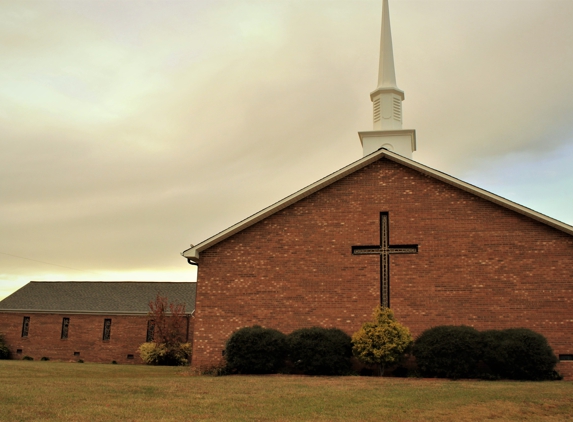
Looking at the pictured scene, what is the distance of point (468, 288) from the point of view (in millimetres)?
19406

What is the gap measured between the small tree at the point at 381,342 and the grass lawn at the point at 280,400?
2471 mm

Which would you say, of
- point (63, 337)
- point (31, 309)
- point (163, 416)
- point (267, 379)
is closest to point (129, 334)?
point (63, 337)

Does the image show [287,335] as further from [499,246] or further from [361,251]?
[499,246]

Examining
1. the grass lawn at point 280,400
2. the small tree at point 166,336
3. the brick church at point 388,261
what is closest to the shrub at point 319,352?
the brick church at point 388,261

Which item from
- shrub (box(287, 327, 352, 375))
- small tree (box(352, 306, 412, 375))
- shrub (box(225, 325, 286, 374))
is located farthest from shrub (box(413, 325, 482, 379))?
shrub (box(225, 325, 286, 374))

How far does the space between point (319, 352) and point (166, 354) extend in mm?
20331

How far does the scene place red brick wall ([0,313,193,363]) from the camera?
4002 centimetres

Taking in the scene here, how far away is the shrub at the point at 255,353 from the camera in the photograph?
18094 millimetres

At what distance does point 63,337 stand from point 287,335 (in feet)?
92.1

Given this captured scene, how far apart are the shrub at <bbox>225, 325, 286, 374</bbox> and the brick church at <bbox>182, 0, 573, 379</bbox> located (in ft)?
6.31

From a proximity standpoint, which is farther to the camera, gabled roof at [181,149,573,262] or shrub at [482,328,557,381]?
gabled roof at [181,149,573,262]

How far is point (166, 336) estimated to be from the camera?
36750 millimetres

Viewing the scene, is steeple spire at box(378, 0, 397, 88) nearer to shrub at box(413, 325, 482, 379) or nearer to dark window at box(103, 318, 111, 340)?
shrub at box(413, 325, 482, 379)

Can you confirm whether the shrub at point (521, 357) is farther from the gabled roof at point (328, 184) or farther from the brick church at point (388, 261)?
the gabled roof at point (328, 184)
